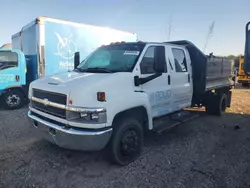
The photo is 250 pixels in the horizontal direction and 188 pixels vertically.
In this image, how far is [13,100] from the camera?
765 cm

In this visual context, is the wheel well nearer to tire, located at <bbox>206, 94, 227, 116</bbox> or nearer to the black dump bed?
the black dump bed

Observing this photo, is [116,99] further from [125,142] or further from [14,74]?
[14,74]

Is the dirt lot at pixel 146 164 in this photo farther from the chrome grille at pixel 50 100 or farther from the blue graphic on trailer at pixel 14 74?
the blue graphic on trailer at pixel 14 74

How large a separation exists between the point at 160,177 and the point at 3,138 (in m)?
3.66

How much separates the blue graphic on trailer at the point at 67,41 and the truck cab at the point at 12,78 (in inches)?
36.1

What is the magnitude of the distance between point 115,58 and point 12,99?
5.21 metres

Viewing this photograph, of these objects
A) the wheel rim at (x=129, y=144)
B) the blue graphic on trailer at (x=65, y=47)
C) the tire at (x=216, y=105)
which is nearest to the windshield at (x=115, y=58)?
the wheel rim at (x=129, y=144)

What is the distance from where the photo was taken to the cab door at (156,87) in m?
4.04

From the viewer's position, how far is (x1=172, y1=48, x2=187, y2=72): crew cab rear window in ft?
16.3

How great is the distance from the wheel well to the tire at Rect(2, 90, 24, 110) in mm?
5533

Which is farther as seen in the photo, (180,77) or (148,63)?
(180,77)

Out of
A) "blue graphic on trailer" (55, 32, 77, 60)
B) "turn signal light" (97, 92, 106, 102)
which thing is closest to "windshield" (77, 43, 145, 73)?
"turn signal light" (97, 92, 106, 102)

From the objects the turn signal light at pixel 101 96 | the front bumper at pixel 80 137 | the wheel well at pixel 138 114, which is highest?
the turn signal light at pixel 101 96

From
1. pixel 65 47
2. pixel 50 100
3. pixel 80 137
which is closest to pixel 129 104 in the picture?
pixel 80 137
